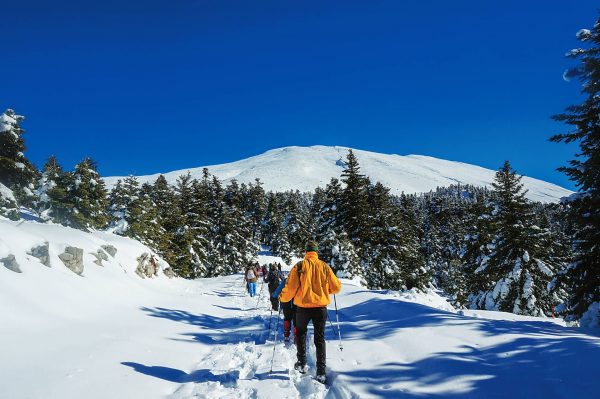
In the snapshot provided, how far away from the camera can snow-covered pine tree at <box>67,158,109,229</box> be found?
28.8 meters

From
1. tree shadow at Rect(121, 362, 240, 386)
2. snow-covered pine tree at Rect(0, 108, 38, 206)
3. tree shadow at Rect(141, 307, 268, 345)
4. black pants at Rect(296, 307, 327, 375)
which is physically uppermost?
snow-covered pine tree at Rect(0, 108, 38, 206)

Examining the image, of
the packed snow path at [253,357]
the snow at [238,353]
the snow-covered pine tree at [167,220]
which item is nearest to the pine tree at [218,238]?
the snow-covered pine tree at [167,220]

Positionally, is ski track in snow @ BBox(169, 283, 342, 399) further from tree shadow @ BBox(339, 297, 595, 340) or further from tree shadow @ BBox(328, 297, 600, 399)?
tree shadow @ BBox(339, 297, 595, 340)

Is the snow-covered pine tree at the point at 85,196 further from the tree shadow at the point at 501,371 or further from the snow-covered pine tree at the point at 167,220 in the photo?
the tree shadow at the point at 501,371

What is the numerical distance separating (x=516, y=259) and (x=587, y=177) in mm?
11778

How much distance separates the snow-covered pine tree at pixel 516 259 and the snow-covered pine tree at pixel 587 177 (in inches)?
367

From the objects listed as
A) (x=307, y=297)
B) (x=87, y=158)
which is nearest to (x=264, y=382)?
(x=307, y=297)

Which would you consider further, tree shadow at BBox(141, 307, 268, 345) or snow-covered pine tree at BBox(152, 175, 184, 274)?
snow-covered pine tree at BBox(152, 175, 184, 274)

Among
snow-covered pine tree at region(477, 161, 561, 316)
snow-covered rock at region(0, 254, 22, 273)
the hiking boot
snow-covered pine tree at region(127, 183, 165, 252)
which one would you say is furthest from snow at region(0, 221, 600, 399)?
snow-covered pine tree at region(127, 183, 165, 252)

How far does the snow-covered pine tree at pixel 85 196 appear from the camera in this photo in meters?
28.8

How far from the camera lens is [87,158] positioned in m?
31.2

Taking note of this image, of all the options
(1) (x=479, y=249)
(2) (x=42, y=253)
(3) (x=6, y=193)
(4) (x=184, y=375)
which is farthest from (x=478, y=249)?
(3) (x=6, y=193)

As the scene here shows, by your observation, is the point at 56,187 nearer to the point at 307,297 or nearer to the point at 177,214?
the point at 177,214

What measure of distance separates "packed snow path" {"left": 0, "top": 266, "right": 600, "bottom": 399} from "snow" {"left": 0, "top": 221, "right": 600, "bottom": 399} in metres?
0.02
